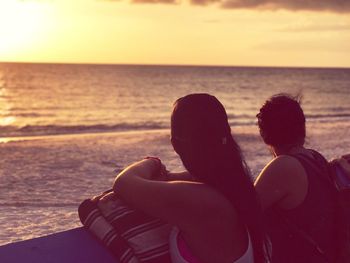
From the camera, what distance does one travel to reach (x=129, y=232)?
3.02 m

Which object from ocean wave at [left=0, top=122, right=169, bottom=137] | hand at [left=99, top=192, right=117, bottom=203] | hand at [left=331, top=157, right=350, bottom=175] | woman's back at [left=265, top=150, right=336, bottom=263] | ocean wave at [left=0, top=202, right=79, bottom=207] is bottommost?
ocean wave at [left=0, top=122, right=169, bottom=137]

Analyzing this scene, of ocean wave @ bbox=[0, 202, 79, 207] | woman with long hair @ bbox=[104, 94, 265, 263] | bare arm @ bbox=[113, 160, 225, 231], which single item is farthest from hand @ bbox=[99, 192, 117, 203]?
ocean wave @ bbox=[0, 202, 79, 207]

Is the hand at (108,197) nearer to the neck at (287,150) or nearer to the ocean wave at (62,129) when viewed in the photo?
the neck at (287,150)

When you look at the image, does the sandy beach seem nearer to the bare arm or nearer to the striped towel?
the striped towel

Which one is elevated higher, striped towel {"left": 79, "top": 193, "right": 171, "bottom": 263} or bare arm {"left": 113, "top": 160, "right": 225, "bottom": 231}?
bare arm {"left": 113, "top": 160, "right": 225, "bottom": 231}

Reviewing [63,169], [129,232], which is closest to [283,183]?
[129,232]

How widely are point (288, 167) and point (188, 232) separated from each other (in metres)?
0.85

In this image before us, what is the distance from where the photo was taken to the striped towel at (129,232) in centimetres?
300

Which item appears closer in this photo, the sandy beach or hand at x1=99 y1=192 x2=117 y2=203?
hand at x1=99 y1=192 x2=117 y2=203

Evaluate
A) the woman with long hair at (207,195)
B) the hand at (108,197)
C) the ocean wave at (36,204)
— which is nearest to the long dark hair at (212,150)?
the woman with long hair at (207,195)

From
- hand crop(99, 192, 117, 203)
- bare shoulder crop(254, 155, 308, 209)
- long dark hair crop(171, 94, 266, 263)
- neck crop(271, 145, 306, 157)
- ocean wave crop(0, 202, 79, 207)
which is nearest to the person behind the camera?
long dark hair crop(171, 94, 266, 263)

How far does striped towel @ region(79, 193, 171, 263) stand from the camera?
9.84 feet

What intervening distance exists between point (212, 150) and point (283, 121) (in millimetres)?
932

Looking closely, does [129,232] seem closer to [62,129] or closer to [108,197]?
[108,197]
